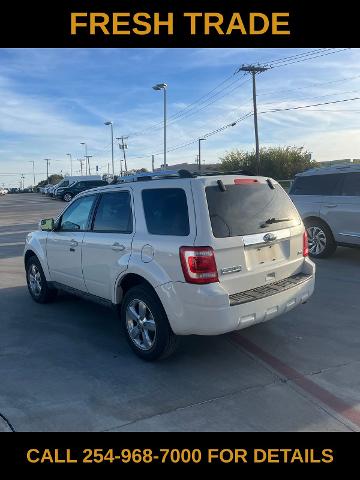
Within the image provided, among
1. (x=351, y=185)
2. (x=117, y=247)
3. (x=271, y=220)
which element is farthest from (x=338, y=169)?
(x=117, y=247)

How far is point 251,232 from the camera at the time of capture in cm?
404

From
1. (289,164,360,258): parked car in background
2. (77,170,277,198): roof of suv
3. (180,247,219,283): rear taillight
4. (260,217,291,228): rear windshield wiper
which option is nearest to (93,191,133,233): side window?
(77,170,277,198): roof of suv

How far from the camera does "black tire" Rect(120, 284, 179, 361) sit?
395 centimetres

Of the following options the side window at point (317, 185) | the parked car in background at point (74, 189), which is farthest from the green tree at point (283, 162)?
the side window at point (317, 185)

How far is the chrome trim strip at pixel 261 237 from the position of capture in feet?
13.0

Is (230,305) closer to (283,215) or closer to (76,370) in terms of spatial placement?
(283,215)

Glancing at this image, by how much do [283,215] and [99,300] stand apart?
7.51ft

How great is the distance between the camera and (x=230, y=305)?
3.70 m

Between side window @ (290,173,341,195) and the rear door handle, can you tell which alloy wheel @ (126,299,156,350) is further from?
side window @ (290,173,341,195)

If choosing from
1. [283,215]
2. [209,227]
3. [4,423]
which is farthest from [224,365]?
[4,423]

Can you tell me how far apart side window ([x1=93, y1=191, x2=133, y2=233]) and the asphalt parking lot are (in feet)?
4.17

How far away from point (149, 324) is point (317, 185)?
20.0ft

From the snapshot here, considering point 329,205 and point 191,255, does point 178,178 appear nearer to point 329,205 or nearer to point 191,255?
point 191,255
